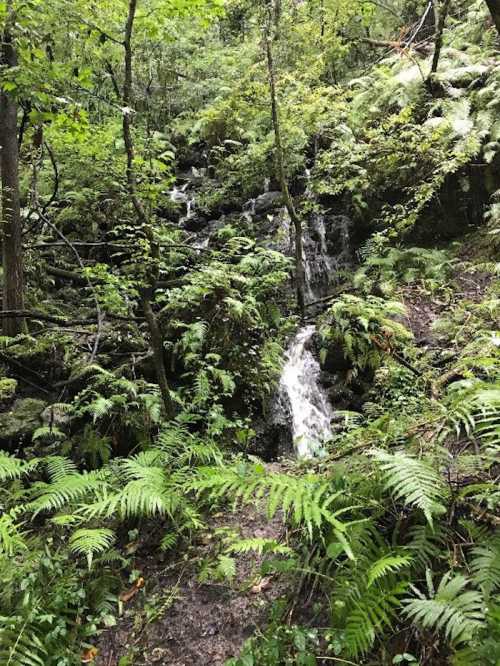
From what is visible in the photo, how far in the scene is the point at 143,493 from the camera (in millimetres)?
3266

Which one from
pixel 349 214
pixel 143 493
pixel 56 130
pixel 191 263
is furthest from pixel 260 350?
pixel 349 214

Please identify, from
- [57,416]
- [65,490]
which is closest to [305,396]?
[57,416]

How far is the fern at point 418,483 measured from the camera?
2.21 metres

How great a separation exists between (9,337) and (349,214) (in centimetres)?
801

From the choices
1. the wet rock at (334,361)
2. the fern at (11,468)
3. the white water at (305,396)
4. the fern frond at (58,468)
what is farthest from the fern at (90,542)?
the wet rock at (334,361)

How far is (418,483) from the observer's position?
7.58 ft

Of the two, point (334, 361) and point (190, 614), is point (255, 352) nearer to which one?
point (334, 361)

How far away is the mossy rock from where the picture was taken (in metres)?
4.96

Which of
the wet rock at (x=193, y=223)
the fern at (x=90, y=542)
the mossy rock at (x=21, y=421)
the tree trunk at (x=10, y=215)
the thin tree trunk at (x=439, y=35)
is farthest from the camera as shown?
the wet rock at (x=193, y=223)

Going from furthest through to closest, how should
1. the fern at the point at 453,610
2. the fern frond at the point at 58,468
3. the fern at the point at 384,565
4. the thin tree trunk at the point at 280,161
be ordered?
the thin tree trunk at the point at 280,161 → the fern frond at the point at 58,468 → the fern at the point at 384,565 → the fern at the point at 453,610

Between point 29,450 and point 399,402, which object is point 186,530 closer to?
point 29,450

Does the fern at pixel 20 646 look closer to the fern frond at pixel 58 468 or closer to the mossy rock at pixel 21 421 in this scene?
the fern frond at pixel 58 468

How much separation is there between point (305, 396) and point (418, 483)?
459 centimetres

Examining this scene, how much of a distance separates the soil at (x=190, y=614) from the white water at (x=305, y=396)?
3.08 meters
